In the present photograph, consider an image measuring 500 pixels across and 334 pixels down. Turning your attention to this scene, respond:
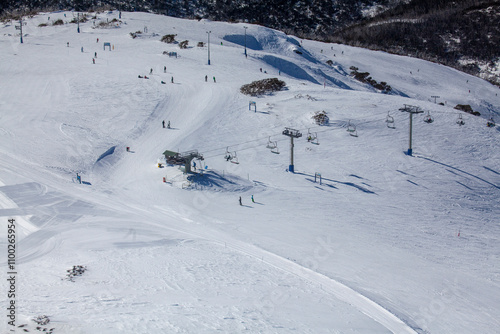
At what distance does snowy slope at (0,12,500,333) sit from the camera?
21.5 meters

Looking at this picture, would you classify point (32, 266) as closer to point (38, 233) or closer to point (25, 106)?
point (38, 233)

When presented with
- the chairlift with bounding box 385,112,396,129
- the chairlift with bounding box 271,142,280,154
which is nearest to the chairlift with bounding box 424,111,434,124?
the chairlift with bounding box 385,112,396,129

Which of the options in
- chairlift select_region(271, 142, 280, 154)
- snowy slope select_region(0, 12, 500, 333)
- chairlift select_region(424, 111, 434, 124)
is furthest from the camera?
chairlift select_region(424, 111, 434, 124)

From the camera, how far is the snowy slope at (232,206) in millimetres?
21500

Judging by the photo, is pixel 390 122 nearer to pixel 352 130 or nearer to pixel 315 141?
pixel 352 130

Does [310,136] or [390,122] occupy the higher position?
[390,122]

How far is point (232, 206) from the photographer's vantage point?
113ft

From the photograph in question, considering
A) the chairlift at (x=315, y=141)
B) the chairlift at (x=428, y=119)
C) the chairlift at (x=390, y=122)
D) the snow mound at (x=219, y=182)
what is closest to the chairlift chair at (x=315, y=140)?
the chairlift at (x=315, y=141)

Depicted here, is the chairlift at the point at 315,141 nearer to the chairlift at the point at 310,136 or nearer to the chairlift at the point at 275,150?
the chairlift at the point at 310,136

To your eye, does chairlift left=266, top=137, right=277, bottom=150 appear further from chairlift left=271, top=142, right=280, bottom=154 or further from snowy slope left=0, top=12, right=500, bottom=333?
snowy slope left=0, top=12, right=500, bottom=333

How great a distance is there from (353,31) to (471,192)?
10848 centimetres

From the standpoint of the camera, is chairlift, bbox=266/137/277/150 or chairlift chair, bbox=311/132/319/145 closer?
chairlift, bbox=266/137/277/150

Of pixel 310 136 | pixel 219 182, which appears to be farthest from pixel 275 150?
pixel 219 182

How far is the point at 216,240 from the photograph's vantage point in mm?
29312
